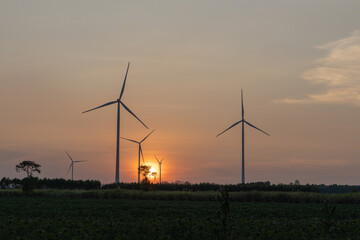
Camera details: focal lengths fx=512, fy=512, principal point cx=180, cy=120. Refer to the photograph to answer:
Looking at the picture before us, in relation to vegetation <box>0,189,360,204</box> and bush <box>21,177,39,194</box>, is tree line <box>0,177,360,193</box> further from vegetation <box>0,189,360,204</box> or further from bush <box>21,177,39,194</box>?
vegetation <box>0,189,360,204</box>

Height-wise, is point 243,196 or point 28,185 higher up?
point 28,185

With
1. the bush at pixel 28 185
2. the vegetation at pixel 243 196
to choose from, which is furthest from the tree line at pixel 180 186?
the vegetation at pixel 243 196

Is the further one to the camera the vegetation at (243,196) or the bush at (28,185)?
the bush at (28,185)

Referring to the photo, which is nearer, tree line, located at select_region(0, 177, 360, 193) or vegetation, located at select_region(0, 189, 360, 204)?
vegetation, located at select_region(0, 189, 360, 204)

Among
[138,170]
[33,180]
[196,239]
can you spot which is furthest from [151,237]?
[138,170]

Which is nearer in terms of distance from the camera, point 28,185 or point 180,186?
point 28,185

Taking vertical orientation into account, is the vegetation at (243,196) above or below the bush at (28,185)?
below

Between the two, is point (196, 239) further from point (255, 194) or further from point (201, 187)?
point (201, 187)

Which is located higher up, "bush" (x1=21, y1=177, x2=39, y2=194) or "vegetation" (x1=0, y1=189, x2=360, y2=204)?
"bush" (x1=21, y1=177, x2=39, y2=194)

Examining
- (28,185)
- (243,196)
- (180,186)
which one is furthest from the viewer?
(180,186)

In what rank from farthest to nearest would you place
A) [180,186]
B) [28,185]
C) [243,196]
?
[180,186] → [28,185] → [243,196]

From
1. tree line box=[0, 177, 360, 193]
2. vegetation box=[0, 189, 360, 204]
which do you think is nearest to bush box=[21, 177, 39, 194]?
tree line box=[0, 177, 360, 193]

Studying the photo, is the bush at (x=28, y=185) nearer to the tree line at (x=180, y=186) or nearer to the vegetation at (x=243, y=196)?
the tree line at (x=180, y=186)

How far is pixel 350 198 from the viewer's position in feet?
271
